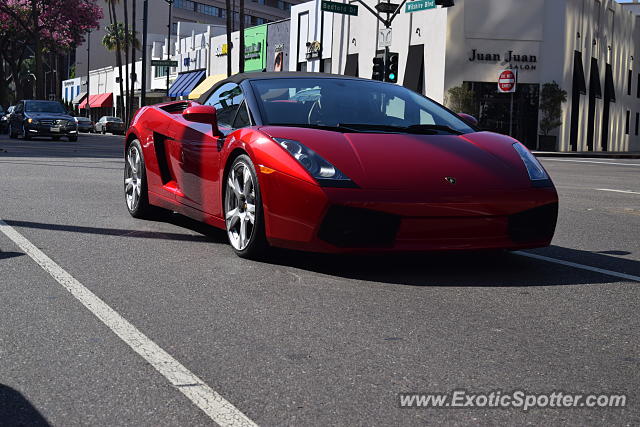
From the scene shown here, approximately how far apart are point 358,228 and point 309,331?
132 centimetres

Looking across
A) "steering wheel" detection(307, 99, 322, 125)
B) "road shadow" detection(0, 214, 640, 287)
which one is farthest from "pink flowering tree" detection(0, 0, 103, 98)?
"road shadow" detection(0, 214, 640, 287)

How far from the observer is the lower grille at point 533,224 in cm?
561

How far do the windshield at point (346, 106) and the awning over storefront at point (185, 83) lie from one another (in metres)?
57.9

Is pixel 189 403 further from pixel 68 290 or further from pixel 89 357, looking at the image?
pixel 68 290

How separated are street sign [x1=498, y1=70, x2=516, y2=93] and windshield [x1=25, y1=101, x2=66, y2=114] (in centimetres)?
1669

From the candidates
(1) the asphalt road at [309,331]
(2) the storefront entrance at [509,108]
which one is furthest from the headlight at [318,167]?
(2) the storefront entrance at [509,108]

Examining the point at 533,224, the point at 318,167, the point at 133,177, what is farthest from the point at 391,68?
the point at 318,167

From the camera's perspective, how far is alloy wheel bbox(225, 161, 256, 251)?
5871 mm

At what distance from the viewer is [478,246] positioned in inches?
217

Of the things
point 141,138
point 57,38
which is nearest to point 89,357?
point 141,138

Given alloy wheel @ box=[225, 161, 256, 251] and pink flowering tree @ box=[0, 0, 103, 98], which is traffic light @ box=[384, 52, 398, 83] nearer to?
alloy wheel @ box=[225, 161, 256, 251]

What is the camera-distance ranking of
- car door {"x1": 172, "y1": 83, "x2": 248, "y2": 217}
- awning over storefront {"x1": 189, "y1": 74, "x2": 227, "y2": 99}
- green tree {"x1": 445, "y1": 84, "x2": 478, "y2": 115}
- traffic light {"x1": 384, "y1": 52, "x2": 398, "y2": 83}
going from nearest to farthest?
1. car door {"x1": 172, "y1": 83, "x2": 248, "y2": 217}
2. traffic light {"x1": 384, "y1": 52, "x2": 398, "y2": 83}
3. green tree {"x1": 445, "y1": 84, "x2": 478, "y2": 115}
4. awning over storefront {"x1": 189, "y1": 74, "x2": 227, "y2": 99}

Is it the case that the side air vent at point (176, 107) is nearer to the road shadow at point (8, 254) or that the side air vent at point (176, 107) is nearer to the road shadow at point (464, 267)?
the road shadow at point (464, 267)

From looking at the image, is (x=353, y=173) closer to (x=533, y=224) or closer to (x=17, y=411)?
(x=533, y=224)
